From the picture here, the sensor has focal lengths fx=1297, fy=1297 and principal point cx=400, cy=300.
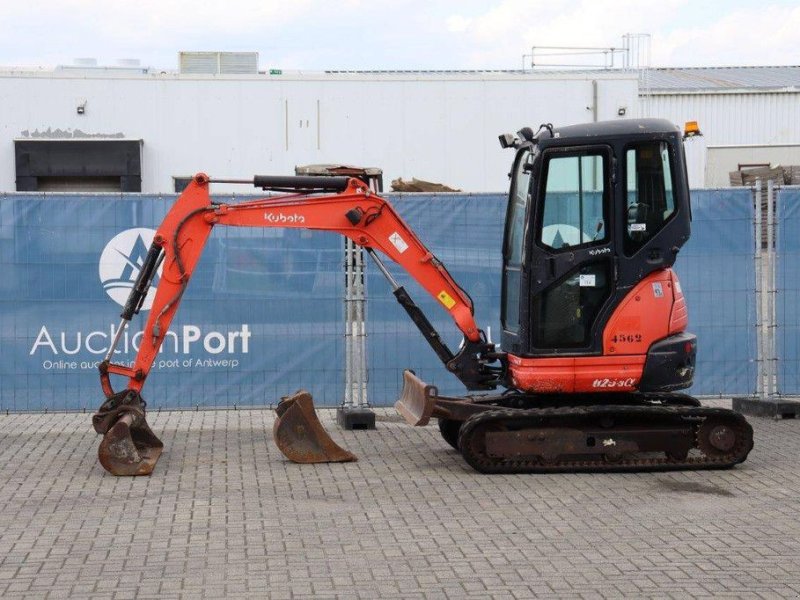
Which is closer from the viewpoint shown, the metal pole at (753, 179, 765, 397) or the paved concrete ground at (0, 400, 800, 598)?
the paved concrete ground at (0, 400, 800, 598)

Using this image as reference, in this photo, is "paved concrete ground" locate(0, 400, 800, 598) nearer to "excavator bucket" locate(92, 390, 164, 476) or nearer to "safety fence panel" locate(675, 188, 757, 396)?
"excavator bucket" locate(92, 390, 164, 476)

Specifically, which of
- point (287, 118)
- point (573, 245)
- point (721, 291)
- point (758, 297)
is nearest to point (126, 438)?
point (573, 245)

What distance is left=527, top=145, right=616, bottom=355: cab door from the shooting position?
36.1ft

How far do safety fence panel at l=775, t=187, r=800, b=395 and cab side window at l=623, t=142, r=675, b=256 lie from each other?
13.1 ft

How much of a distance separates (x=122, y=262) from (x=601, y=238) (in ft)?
18.9

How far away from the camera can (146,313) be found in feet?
47.2

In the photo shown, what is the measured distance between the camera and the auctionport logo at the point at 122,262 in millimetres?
14258

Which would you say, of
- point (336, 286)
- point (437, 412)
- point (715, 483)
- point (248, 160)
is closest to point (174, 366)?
point (336, 286)

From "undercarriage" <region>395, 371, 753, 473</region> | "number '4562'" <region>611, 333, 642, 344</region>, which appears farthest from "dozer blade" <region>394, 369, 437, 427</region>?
"number '4562'" <region>611, 333, 642, 344</region>

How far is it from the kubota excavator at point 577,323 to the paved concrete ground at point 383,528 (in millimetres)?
275

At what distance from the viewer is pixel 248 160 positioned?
2861cm

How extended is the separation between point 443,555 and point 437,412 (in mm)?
3338

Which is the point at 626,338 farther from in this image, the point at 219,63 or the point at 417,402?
the point at 219,63

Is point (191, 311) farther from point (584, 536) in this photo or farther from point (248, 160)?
point (248, 160)
